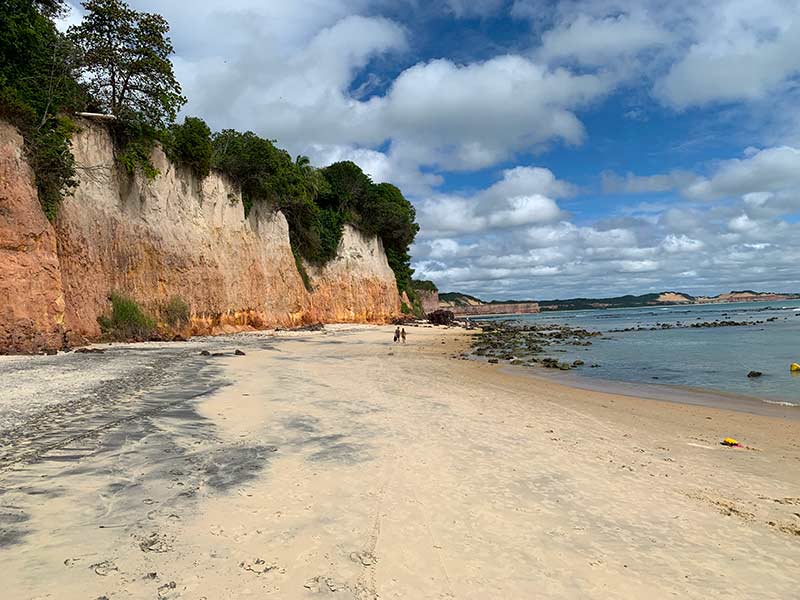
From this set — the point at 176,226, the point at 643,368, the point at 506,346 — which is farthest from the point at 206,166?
the point at 643,368

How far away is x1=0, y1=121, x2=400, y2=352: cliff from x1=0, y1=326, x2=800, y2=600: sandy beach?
22.8ft

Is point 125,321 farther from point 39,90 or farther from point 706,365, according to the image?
point 706,365

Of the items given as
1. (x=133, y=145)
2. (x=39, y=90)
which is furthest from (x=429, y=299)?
(x=39, y=90)

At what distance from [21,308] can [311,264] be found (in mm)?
29639

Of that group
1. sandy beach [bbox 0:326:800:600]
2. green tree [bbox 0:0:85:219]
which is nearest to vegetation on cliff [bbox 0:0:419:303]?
green tree [bbox 0:0:85:219]

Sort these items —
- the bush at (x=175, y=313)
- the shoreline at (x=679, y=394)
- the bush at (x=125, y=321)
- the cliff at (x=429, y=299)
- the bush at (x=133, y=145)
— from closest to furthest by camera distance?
the shoreline at (x=679, y=394) < the bush at (x=125, y=321) < the bush at (x=133, y=145) < the bush at (x=175, y=313) < the cliff at (x=429, y=299)

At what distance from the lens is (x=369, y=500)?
4.79 m

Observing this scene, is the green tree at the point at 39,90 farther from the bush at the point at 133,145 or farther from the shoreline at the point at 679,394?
the shoreline at the point at 679,394

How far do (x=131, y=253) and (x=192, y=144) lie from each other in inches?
302

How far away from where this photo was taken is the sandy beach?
3385 millimetres

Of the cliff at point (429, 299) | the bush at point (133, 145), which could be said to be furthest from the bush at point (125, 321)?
the cliff at point (429, 299)

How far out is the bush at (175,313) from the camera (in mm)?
22975

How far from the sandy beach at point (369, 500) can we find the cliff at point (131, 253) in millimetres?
6948

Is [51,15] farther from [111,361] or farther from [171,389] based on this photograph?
[171,389]
